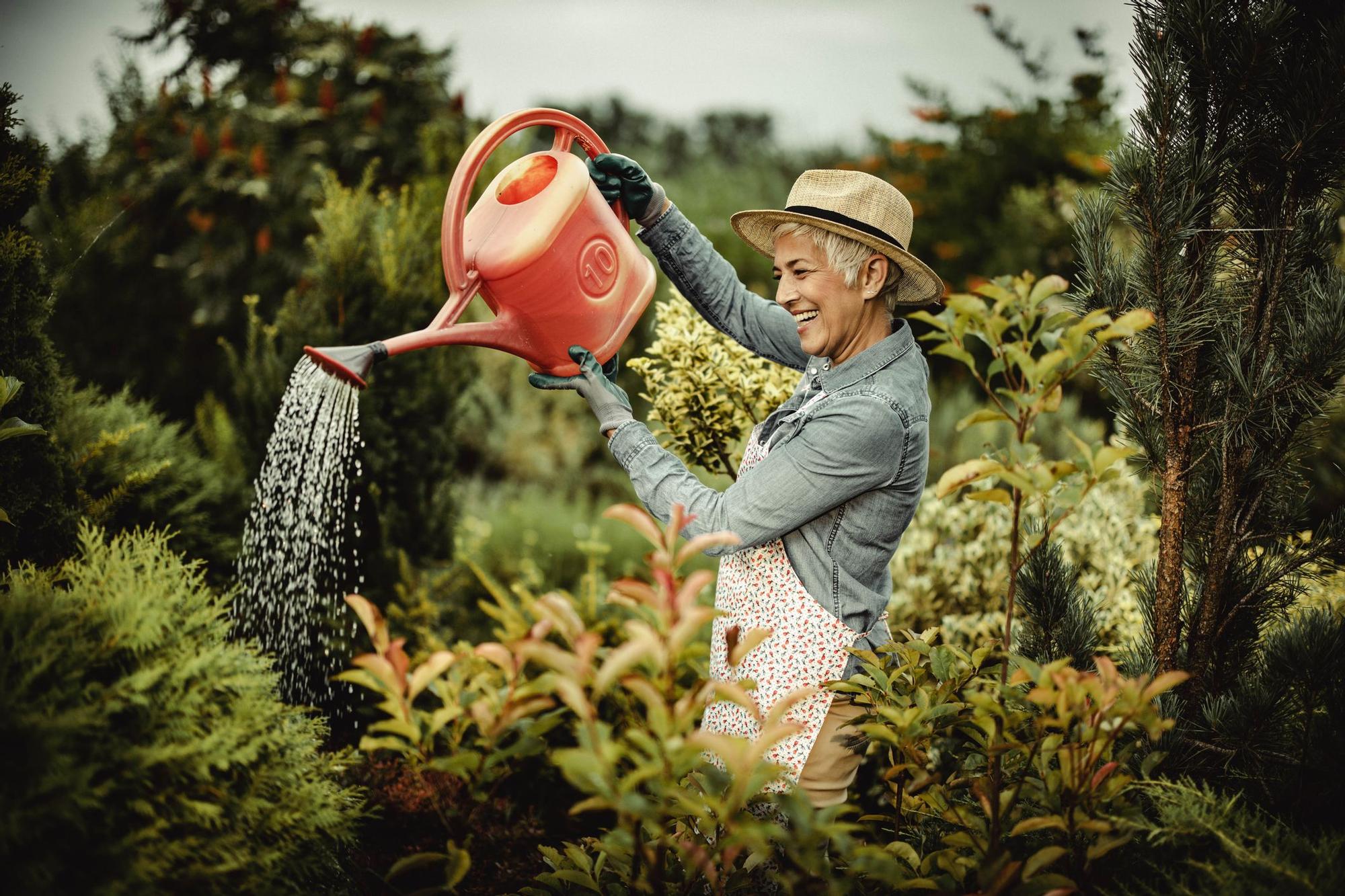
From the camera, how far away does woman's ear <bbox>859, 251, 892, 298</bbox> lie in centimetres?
187

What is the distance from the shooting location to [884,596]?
191 centimetres

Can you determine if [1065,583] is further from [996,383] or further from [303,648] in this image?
[996,383]

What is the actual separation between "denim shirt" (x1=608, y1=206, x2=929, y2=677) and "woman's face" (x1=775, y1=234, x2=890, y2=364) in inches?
Result: 2.2

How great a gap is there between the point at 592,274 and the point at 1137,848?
1.56 meters

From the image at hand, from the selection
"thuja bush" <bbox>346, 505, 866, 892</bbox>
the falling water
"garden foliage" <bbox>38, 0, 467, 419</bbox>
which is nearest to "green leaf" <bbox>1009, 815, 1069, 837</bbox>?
"thuja bush" <bbox>346, 505, 866, 892</bbox>

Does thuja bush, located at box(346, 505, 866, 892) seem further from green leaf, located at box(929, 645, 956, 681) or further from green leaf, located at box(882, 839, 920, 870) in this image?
green leaf, located at box(929, 645, 956, 681)

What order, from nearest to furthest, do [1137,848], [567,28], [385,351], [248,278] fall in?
[1137,848] < [385,351] < [248,278] < [567,28]

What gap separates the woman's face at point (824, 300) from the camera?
6.13 feet

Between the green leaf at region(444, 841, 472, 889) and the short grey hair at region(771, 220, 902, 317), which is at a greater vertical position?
the short grey hair at region(771, 220, 902, 317)

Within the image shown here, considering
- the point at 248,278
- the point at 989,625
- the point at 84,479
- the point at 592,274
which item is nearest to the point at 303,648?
the point at 84,479

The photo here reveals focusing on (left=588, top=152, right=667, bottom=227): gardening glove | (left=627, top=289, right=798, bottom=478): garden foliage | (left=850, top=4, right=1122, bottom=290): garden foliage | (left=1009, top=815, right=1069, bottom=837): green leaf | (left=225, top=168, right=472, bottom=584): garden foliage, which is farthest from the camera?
(left=850, top=4, right=1122, bottom=290): garden foliage

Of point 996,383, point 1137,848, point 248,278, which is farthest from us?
point 996,383

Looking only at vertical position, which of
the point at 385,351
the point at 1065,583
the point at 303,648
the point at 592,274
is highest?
the point at 592,274

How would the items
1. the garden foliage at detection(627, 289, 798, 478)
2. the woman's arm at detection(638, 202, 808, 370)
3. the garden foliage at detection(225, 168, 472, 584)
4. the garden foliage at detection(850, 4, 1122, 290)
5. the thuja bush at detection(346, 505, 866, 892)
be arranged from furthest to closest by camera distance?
1. the garden foliage at detection(850, 4, 1122, 290)
2. the garden foliage at detection(225, 168, 472, 584)
3. the garden foliage at detection(627, 289, 798, 478)
4. the woman's arm at detection(638, 202, 808, 370)
5. the thuja bush at detection(346, 505, 866, 892)
